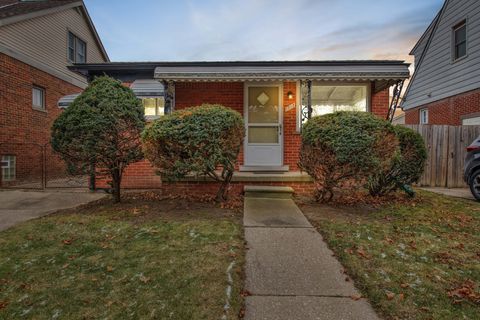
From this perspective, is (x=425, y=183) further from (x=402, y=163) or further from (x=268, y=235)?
(x=268, y=235)

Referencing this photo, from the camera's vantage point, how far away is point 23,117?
421 inches

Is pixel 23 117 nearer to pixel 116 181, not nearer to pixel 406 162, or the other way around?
pixel 116 181

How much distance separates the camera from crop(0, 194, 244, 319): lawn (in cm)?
218

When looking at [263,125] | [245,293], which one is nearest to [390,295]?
[245,293]

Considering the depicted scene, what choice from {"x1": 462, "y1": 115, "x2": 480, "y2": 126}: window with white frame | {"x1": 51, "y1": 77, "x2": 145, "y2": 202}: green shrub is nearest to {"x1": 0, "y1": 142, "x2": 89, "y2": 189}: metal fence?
{"x1": 51, "y1": 77, "x2": 145, "y2": 202}: green shrub

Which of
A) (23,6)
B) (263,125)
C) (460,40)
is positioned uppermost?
(23,6)

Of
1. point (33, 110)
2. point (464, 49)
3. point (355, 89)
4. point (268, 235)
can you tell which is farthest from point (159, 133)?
point (464, 49)

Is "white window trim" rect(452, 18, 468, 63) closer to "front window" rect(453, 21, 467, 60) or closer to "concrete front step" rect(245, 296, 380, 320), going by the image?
"front window" rect(453, 21, 467, 60)

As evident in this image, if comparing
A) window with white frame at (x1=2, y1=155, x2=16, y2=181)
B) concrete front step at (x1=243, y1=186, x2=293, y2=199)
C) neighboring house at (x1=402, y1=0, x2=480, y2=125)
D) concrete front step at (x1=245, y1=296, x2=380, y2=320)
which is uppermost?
neighboring house at (x1=402, y1=0, x2=480, y2=125)

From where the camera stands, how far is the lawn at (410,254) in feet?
7.43

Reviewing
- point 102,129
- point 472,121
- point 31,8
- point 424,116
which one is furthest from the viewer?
point 424,116

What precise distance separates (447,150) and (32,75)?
1512 cm

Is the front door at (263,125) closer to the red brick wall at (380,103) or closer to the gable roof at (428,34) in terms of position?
the red brick wall at (380,103)

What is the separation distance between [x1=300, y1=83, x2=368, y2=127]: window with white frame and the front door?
41.1 inches
